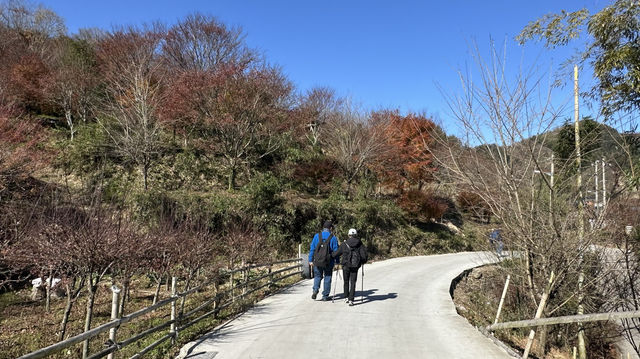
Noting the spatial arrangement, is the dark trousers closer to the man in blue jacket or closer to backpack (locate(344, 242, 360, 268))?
backpack (locate(344, 242, 360, 268))

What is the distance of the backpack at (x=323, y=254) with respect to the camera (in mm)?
8812

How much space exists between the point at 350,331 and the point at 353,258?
6.62 feet

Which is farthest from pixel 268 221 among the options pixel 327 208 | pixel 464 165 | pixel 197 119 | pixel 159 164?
pixel 464 165

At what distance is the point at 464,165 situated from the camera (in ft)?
22.1

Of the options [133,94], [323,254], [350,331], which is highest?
[133,94]

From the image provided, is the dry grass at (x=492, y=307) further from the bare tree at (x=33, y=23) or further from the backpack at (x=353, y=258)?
the bare tree at (x=33, y=23)

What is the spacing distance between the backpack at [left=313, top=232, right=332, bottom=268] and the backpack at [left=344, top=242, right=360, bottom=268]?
54 cm

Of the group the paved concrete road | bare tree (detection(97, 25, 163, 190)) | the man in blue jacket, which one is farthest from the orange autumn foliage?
the man in blue jacket

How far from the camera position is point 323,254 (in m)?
8.86

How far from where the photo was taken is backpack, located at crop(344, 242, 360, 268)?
8.48 metres

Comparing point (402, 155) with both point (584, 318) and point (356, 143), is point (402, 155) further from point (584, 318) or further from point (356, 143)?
point (584, 318)

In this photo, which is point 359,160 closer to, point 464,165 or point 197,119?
point 197,119

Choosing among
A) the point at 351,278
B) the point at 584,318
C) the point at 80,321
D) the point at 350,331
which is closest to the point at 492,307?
the point at 351,278

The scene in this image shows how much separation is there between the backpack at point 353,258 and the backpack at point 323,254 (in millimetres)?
543
